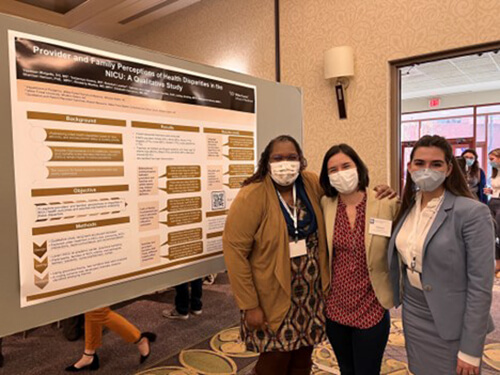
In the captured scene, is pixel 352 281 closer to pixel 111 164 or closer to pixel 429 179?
pixel 429 179

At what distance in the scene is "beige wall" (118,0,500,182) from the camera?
3027 mm

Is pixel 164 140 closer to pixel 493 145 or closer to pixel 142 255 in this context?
pixel 142 255

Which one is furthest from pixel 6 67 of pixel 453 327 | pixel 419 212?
pixel 453 327

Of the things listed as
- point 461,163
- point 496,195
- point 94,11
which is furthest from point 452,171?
point 94,11

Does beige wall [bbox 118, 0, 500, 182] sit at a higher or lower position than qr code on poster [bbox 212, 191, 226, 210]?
higher

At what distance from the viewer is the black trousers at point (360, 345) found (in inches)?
62.6

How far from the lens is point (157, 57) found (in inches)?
68.9

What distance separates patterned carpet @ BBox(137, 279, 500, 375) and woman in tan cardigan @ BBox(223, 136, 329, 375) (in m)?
0.82

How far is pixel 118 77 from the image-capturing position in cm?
162

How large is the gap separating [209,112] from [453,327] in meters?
1.48

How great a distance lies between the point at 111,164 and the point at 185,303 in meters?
2.12

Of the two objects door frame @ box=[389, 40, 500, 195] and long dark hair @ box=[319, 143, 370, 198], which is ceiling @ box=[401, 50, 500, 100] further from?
long dark hair @ box=[319, 143, 370, 198]

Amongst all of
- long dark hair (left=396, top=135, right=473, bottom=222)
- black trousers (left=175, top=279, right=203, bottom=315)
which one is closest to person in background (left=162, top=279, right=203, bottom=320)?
black trousers (left=175, top=279, right=203, bottom=315)

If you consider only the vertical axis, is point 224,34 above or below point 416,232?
above
